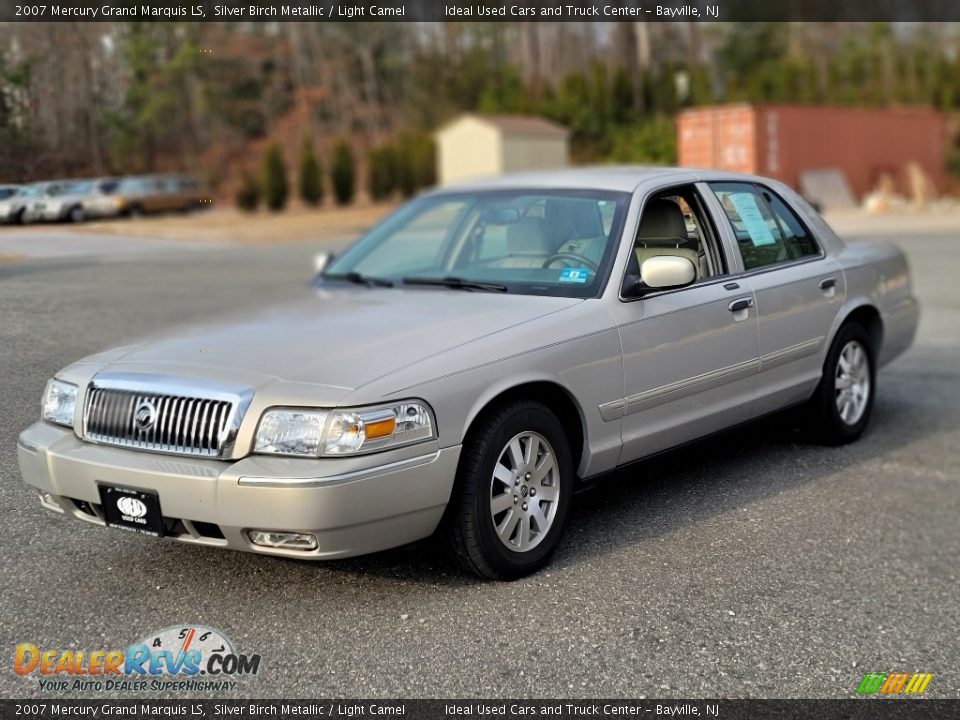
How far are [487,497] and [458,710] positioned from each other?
90 centimetres

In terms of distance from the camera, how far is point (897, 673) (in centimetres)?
352

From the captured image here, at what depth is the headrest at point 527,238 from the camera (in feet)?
16.4

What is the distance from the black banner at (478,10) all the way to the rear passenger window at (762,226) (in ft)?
10.2

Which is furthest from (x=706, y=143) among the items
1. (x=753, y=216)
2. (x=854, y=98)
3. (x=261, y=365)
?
(x=261, y=365)

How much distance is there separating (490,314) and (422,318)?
26 centimetres

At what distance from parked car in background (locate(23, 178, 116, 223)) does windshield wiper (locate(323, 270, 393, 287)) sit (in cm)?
116

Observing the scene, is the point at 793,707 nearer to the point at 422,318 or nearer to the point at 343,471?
the point at 343,471

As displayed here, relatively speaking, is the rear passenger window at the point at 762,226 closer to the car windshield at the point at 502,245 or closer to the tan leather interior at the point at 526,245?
the car windshield at the point at 502,245

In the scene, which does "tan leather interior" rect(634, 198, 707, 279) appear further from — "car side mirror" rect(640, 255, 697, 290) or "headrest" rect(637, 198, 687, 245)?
"car side mirror" rect(640, 255, 697, 290)

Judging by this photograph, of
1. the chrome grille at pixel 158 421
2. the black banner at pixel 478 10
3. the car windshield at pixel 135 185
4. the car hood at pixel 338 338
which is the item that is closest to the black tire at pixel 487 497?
the car hood at pixel 338 338

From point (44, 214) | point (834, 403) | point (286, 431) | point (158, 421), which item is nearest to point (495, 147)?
point (834, 403)

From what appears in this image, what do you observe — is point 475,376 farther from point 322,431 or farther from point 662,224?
point 662,224

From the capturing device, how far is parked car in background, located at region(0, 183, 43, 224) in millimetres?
4594

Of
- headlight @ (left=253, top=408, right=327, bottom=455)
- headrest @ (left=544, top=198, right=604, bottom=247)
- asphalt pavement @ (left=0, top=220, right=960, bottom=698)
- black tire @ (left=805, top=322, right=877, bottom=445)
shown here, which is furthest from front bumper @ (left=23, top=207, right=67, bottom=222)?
black tire @ (left=805, top=322, right=877, bottom=445)
